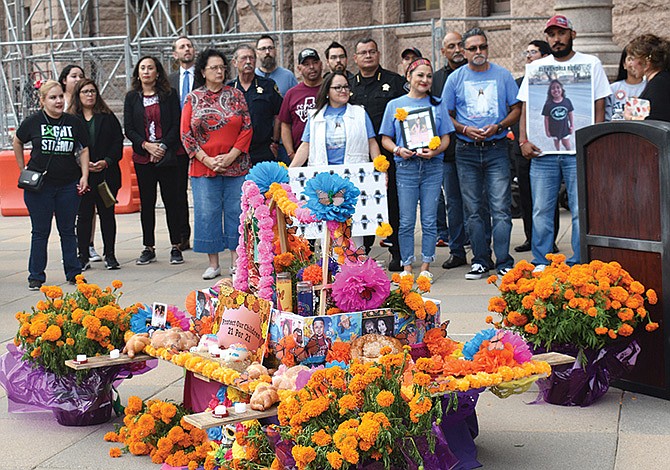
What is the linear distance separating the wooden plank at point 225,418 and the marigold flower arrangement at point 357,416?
21 centimetres

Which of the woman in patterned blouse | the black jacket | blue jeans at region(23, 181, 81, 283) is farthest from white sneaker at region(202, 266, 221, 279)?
the black jacket

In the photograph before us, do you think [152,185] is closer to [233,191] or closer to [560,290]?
[233,191]

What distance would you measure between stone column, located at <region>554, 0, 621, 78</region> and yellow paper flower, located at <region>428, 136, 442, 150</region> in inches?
109

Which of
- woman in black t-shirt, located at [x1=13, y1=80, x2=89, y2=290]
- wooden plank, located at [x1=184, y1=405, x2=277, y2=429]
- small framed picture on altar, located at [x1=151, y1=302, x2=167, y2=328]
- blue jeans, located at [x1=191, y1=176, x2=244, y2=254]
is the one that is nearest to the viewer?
wooden plank, located at [x1=184, y1=405, x2=277, y2=429]

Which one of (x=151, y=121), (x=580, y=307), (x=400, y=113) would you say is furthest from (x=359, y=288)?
(x=151, y=121)

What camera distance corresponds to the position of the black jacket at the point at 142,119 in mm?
11344

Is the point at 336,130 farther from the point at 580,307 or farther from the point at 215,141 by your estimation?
the point at 580,307

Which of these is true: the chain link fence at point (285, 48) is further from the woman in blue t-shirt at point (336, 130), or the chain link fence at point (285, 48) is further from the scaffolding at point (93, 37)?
the woman in blue t-shirt at point (336, 130)

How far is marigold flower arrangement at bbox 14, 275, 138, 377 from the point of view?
6.03 meters

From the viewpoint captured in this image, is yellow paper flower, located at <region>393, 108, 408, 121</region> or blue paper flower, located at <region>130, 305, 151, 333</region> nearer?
blue paper flower, located at <region>130, 305, 151, 333</region>

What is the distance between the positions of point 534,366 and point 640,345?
1.30 meters

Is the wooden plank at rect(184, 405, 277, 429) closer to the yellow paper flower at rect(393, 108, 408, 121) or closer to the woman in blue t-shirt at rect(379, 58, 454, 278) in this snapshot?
the woman in blue t-shirt at rect(379, 58, 454, 278)

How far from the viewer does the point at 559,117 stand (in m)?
9.42

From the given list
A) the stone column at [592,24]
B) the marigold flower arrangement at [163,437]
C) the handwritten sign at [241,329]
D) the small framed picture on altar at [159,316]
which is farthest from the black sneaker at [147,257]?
the handwritten sign at [241,329]
